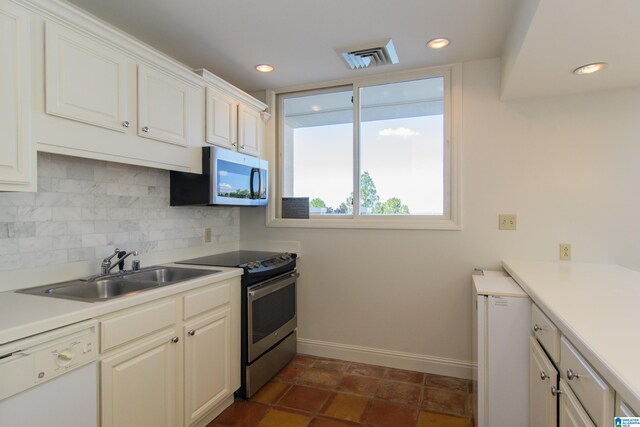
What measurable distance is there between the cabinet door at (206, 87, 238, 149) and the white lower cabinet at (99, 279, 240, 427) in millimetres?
1040

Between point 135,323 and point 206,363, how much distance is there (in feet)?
2.06

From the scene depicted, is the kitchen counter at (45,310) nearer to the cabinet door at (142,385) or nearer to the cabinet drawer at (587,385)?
the cabinet door at (142,385)

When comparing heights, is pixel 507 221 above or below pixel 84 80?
below

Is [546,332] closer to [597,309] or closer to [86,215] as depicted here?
[597,309]

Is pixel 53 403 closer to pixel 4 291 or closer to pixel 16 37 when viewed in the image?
pixel 4 291

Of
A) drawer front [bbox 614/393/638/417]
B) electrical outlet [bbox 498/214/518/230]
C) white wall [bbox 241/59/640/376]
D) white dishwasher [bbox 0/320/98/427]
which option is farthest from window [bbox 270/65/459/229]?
white dishwasher [bbox 0/320/98/427]

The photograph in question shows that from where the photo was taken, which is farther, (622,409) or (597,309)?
(597,309)

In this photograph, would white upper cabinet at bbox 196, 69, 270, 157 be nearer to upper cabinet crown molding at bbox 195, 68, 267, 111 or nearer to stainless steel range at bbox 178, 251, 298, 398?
upper cabinet crown molding at bbox 195, 68, 267, 111

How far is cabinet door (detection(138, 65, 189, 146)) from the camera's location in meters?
1.94

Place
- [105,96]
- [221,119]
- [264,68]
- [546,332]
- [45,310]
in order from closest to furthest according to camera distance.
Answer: [45,310] < [546,332] < [105,96] < [221,119] < [264,68]

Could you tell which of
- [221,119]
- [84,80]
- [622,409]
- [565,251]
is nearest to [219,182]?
[221,119]

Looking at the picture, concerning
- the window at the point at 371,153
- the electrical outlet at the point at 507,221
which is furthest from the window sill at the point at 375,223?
the electrical outlet at the point at 507,221

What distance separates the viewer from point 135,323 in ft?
5.27

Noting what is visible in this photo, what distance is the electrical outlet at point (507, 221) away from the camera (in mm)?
2598
